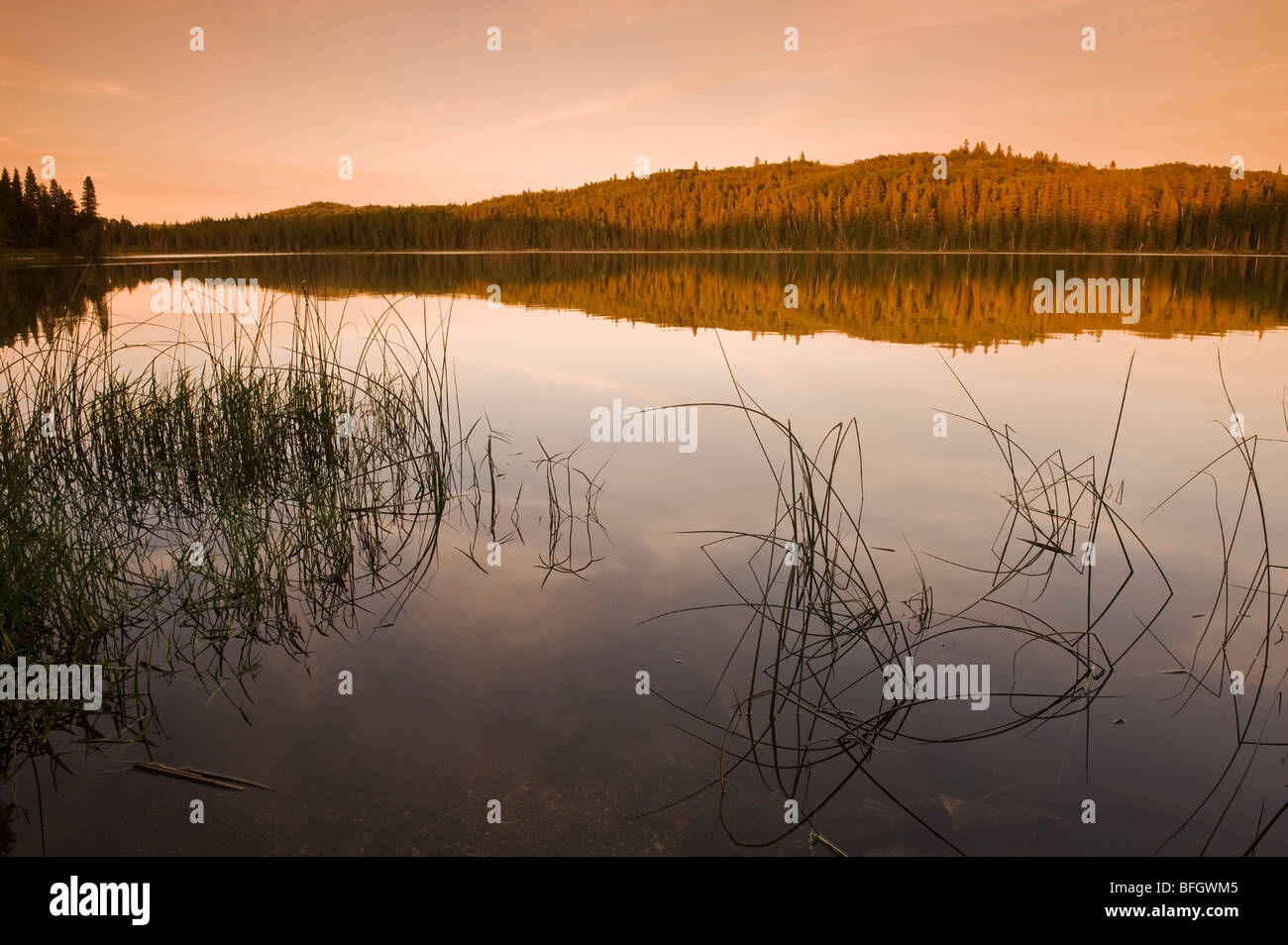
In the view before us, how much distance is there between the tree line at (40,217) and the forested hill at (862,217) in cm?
1258

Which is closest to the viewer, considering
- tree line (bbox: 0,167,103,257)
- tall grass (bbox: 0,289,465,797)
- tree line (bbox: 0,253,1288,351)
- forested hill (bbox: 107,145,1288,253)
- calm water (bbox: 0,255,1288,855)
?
calm water (bbox: 0,255,1288,855)

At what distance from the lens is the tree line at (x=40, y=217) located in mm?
57094

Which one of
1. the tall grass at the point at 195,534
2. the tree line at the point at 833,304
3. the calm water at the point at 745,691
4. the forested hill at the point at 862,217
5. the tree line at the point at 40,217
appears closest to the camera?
the calm water at the point at 745,691

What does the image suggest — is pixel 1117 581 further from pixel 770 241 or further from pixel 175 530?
pixel 770 241

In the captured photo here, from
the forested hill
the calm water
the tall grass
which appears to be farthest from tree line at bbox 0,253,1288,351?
the forested hill

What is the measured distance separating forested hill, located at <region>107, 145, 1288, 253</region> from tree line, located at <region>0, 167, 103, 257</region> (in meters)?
12.6

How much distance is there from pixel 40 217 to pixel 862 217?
82.0 meters

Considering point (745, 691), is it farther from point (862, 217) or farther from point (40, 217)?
point (862, 217)

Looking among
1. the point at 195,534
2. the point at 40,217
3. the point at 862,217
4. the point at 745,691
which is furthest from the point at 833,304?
the point at 862,217

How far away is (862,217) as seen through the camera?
93.9m

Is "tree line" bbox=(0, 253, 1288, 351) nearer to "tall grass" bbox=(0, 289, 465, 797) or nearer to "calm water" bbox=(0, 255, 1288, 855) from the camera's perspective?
"tall grass" bbox=(0, 289, 465, 797)

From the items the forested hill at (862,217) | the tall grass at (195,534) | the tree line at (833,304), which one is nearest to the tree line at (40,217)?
the forested hill at (862,217)

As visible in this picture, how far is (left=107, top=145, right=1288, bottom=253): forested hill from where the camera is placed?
78.9 metres

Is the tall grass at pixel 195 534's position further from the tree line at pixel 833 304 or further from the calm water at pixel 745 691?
the tree line at pixel 833 304
